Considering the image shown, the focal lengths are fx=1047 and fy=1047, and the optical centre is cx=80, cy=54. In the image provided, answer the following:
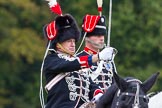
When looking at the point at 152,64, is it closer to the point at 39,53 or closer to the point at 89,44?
the point at 39,53

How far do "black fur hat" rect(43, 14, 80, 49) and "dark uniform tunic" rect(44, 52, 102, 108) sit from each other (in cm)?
18

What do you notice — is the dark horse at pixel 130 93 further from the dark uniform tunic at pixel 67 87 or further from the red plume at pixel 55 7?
the red plume at pixel 55 7

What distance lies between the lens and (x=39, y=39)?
1145 inches

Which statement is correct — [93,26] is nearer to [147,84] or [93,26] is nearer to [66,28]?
[66,28]

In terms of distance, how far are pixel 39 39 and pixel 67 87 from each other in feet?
58.4

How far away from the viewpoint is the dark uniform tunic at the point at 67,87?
11148 millimetres

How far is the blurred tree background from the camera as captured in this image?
28.8 metres

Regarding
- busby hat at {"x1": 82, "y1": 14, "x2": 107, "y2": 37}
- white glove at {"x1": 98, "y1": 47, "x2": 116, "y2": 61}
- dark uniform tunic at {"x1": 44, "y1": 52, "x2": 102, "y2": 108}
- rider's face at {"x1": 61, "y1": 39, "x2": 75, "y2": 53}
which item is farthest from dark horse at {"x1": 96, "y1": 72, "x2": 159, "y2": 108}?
busby hat at {"x1": 82, "y1": 14, "x2": 107, "y2": 37}

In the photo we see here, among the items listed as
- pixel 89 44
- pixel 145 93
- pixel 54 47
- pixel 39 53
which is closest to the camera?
pixel 145 93

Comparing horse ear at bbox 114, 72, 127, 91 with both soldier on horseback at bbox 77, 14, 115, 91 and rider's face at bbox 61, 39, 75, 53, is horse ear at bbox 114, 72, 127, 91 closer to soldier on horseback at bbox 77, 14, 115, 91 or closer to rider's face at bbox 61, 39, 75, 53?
rider's face at bbox 61, 39, 75, 53

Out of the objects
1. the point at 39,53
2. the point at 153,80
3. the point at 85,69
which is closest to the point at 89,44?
the point at 85,69

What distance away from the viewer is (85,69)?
11508mm

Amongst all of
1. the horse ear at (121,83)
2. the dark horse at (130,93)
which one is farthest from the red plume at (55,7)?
the horse ear at (121,83)

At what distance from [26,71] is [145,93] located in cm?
1988
